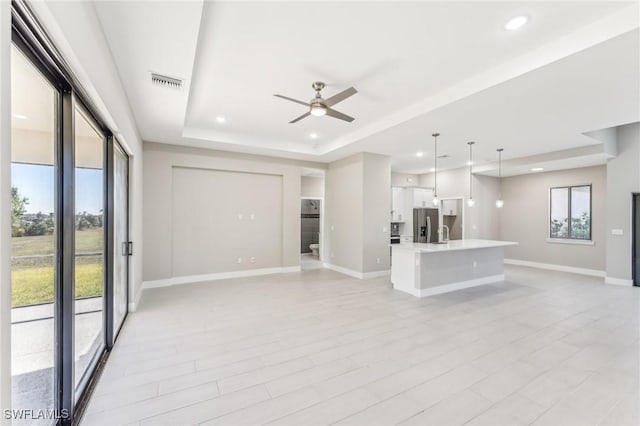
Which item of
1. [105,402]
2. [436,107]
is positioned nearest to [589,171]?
[436,107]

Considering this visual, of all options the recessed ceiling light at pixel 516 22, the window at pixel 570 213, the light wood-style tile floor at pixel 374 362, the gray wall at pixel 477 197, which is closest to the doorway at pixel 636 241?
the light wood-style tile floor at pixel 374 362

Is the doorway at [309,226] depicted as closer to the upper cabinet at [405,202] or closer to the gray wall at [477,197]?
the upper cabinet at [405,202]

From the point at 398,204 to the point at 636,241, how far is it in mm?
5036

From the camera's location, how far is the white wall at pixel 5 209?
90cm

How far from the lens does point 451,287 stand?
528 cm

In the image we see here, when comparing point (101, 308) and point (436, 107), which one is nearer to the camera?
point (101, 308)

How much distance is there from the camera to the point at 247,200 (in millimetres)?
6539

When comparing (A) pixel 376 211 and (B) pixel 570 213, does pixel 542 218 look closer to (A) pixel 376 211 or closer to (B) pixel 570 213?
(B) pixel 570 213

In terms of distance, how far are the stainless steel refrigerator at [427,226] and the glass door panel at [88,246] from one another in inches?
222

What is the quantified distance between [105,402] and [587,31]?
507 centimetres

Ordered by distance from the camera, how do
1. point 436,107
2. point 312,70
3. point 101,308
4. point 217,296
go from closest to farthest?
point 101,308, point 312,70, point 436,107, point 217,296

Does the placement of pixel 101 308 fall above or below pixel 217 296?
above

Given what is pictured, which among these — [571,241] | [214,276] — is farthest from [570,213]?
[214,276]

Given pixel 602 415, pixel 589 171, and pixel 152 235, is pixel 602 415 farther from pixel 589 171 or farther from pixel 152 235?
pixel 589 171
